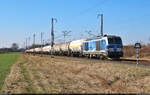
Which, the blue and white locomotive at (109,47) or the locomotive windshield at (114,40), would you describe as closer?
the blue and white locomotive at (109,47)

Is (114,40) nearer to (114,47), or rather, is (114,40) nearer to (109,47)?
(114,47)

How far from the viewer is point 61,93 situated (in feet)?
37.3

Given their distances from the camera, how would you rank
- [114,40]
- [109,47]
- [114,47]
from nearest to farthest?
1. [109,47]
2. [114,47]
3. [114,40]

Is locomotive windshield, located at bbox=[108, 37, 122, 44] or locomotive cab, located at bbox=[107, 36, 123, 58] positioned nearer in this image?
locomotive cab, located at bbox=[107, 36, 123, 58]

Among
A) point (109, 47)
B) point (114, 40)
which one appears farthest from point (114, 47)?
point (114, 40)

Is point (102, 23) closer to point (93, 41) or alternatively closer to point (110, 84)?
point (93, 41)

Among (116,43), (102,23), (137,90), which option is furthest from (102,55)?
(137,90)

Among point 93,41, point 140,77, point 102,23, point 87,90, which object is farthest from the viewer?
point 102,23

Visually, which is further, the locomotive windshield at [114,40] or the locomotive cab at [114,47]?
the locomotive windshield at [114,40]

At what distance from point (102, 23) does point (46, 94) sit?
3569cm

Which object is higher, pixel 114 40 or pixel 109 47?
pixel 114 40

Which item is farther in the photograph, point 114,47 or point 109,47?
point 114,47

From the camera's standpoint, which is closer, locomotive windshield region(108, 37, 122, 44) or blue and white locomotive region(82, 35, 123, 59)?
blue and white locomotive region(82, 35, 123, 59)

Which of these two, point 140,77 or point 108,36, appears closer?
point 140,77
